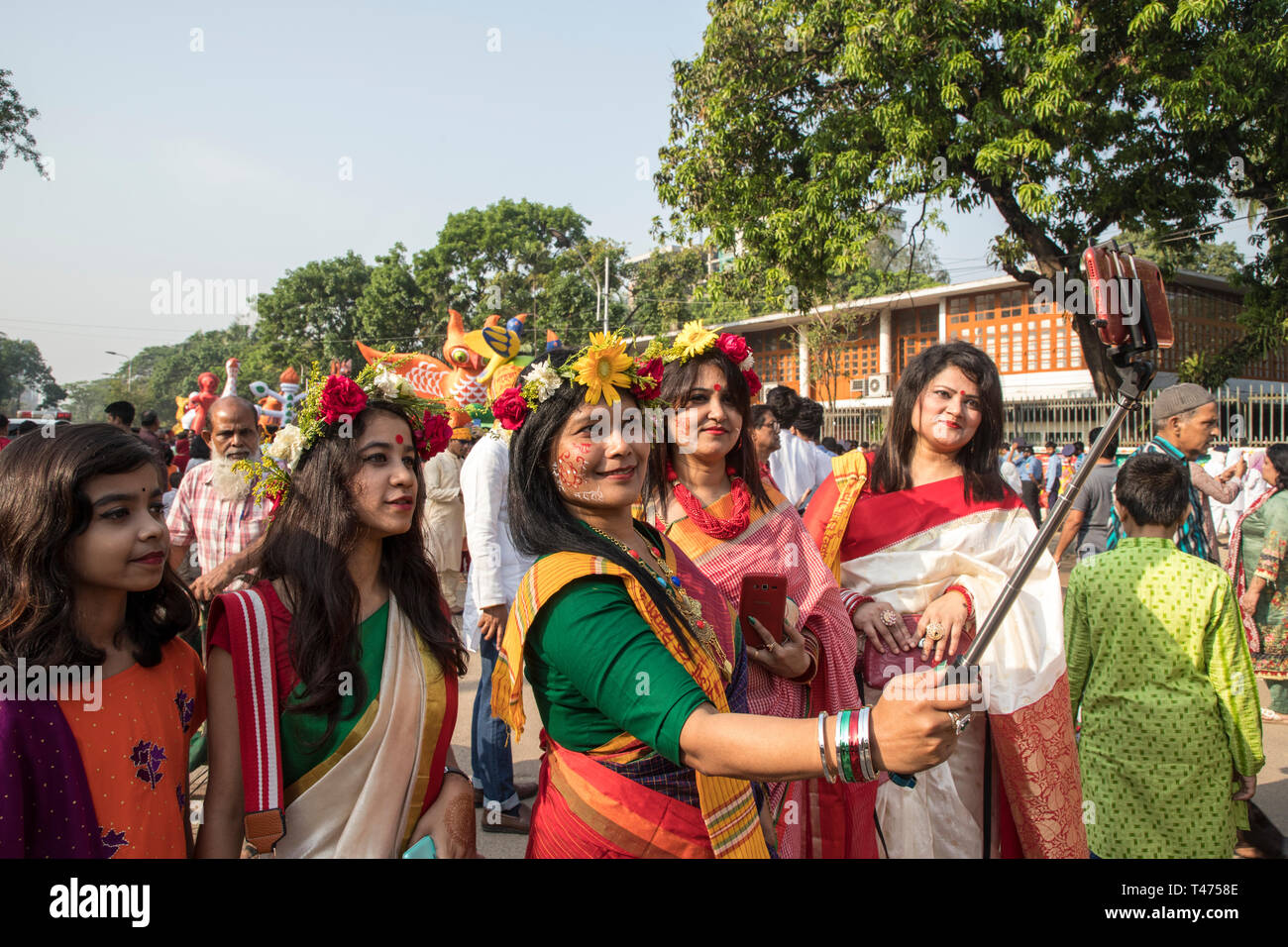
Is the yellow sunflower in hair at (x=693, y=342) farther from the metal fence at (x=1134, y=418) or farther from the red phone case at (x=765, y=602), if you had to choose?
the metal fence at (x=1134, y=418)

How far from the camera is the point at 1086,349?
1099 centimetres

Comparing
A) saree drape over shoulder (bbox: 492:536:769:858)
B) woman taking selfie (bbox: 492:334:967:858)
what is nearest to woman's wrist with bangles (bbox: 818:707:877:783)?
woman taking selfie (bbox: 492:334:967:858)

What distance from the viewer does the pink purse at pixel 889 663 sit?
245 cm

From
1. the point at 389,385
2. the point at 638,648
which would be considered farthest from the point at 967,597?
the point at 389,385

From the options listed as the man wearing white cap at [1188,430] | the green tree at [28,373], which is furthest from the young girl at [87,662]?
the green tree at [28,373]

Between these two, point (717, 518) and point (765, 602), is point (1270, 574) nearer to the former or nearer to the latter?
point (717, 518)

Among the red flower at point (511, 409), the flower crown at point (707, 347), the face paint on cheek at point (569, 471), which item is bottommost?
the face paint on cheek at point (569, 471)

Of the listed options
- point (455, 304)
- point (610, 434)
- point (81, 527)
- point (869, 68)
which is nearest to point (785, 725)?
point (610, 434)

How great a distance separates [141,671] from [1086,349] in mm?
11702

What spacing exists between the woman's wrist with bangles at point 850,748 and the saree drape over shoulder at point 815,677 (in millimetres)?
1108

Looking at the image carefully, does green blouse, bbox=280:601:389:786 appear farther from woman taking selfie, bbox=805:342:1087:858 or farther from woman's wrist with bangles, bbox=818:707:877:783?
woman taking selfie, bbox=805:342:1087:858

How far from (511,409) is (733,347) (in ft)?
3.45

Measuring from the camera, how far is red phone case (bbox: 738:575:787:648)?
1.92 meters

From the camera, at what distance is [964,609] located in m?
2.46
